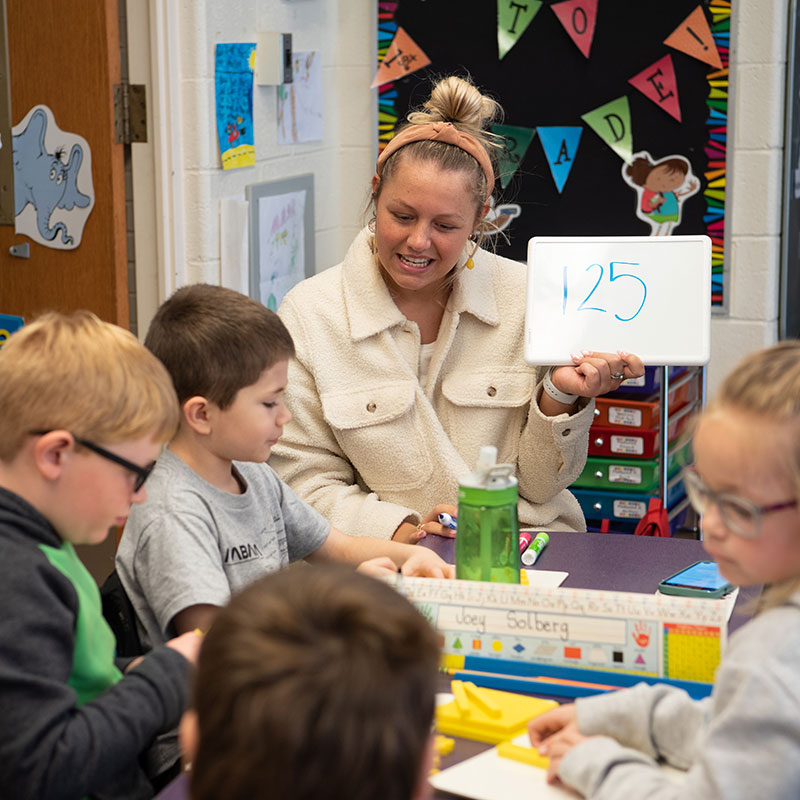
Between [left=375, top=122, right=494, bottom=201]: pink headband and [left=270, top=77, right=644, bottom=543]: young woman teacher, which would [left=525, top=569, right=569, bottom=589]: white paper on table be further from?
[left=375, top=122, right=494, bottom=201]: pink headband

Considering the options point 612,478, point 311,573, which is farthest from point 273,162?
point 311,573

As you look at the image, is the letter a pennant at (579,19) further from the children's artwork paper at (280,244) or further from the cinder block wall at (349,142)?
the children's artwork paper at (280,244)

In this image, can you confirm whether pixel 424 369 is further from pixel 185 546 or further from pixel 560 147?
pixel 560 147

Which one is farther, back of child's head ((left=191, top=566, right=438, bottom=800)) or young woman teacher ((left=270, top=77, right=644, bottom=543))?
young woman teacher ((left=270, top=77, right=644, bottom=543))

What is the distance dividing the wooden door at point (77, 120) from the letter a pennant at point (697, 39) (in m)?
1.63

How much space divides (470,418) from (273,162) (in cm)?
143

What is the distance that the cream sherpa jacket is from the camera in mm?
2107

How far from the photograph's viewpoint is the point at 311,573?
0.75 meters

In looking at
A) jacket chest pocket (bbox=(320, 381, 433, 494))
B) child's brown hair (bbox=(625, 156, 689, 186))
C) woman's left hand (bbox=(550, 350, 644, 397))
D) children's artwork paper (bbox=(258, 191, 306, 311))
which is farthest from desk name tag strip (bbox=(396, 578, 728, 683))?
child's brown hair (bbox=(625, 156, 689, 186))

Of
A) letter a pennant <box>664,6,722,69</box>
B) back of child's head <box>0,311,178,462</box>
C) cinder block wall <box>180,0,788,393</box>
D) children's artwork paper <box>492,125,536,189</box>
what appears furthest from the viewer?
children's artwork paper <box>492,125,536,189</box>

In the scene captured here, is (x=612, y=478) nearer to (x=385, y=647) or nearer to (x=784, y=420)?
(x=784, y=420)

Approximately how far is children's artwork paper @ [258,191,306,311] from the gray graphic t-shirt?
1680 millimetres

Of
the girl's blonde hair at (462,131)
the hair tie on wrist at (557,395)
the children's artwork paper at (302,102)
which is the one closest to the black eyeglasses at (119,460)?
the hair tie on wrist at (557,395)

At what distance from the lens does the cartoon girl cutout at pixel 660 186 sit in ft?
11.2
